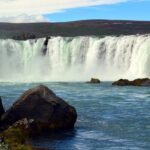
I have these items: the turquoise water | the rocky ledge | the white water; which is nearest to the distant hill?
the white water

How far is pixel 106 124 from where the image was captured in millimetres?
27297

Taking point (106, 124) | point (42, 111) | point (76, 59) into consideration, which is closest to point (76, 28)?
point (76, 59)

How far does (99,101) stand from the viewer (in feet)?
124

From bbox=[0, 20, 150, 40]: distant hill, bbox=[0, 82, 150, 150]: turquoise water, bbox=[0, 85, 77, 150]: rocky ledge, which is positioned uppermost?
bbox=[0, 85, 77, 150]: rocky ledge

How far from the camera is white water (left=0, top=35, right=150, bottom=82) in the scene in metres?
66.1

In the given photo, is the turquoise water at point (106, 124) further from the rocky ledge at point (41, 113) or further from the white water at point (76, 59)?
the white water at point (76, 59)

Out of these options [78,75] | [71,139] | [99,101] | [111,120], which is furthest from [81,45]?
[71,139]

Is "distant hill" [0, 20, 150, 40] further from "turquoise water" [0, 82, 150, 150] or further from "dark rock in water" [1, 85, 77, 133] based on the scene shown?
"dark rock in water" [1, 85, 77, 133]

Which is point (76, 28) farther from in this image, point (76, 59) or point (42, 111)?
point (42, 111)

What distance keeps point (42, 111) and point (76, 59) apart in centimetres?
4676

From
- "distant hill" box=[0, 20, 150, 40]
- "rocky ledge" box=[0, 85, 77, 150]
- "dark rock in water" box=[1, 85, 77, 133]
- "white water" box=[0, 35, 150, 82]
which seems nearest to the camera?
"rocky ledge" box=[0, 85, 77, 150]

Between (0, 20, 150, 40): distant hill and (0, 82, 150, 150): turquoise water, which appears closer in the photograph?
(0, 82, 150, 150): turquoise water

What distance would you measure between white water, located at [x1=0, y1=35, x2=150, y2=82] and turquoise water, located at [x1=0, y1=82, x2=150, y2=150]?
23635mm

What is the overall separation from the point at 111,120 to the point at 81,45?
142 feet
